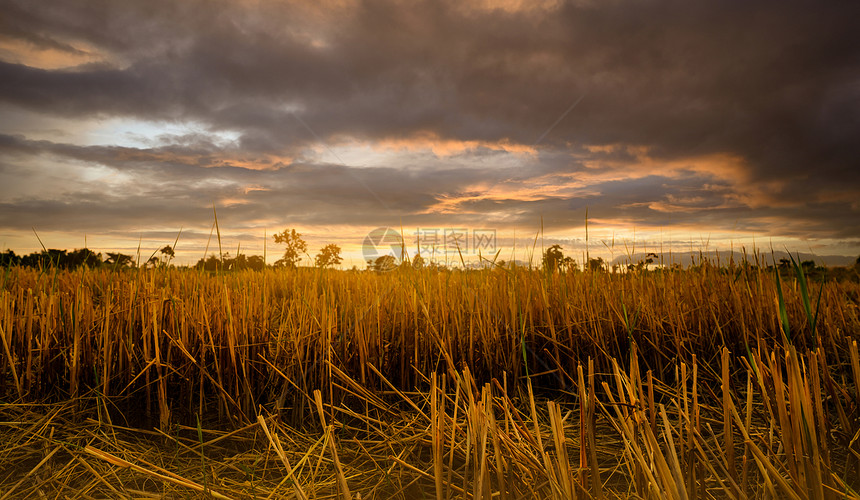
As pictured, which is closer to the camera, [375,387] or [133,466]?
[133,466]

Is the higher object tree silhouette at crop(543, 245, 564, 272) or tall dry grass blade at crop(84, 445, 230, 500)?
tree silhouette at crop(543, 245, 564, 272)

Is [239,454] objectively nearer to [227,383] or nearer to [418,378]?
[227,383]

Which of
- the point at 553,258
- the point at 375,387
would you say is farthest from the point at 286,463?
the point at 553,258

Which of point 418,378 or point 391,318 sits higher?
point 391,318

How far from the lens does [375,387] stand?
2326mm

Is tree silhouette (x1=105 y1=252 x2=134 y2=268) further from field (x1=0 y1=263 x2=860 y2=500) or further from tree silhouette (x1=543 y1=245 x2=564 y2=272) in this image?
tree silhouette (x1=543 y1=245 x2=564 y2=272)

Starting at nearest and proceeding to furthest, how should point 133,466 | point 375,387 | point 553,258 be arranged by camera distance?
1. point 133,466
2. point 375,387
3. point 553,258

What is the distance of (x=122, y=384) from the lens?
2.37 meters

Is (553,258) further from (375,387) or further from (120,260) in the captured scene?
(120,260)

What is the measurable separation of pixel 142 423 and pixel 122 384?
0.99 feet

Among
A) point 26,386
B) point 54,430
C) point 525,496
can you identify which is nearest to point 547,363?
point 525,496

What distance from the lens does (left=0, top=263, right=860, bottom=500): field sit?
1.57 metres

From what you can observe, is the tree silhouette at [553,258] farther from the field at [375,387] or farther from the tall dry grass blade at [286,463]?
the tall dry grass blade at [286,463]

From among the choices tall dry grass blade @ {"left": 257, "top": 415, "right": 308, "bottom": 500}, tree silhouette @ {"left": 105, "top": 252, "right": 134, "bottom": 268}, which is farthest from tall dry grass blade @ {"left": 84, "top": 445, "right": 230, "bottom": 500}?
tree silhouette @ {"left": 105, "top": 252, "right": 134, "bottom": 268}
